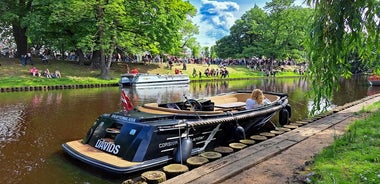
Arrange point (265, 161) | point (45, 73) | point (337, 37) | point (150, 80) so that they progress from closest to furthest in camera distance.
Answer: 1. point (337, 37)
2. point (265, 161)
3. point (45, 73)
4. point (150, 80)

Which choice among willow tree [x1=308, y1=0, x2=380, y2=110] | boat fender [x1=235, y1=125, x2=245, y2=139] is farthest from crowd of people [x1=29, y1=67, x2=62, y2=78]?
willow tree [x1=308, y1=0, x2=380, y2=110]

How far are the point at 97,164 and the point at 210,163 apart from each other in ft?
7.87

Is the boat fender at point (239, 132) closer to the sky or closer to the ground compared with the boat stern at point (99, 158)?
closer to the sky

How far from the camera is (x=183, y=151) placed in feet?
23.1

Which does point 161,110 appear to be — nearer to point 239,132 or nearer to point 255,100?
point 239,132

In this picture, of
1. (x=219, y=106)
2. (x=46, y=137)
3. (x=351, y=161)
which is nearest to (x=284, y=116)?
(x=219, y=106)

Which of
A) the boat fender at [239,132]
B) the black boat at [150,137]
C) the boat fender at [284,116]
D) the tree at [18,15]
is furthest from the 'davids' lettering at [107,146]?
the tree at [18,15]

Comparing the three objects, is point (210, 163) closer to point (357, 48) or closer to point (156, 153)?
point (156, 153)

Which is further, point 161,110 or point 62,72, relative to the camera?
point 62,72

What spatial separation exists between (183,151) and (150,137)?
0.81 m

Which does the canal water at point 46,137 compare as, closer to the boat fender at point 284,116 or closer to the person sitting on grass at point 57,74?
the boat fender at point 284,116

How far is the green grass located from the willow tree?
1084 mm

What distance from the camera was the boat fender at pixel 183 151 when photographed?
23.0 ft

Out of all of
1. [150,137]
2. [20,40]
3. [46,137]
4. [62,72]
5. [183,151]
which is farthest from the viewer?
[20,40]
